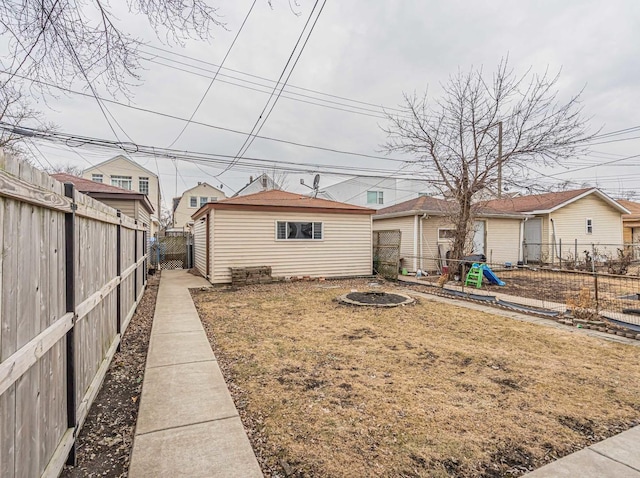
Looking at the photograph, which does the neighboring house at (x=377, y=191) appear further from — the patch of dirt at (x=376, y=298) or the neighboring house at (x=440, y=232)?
the patch of dirt at (x=376, y=298)

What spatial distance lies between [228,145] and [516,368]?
1337cm

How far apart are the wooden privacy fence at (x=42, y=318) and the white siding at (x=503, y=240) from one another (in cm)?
1557

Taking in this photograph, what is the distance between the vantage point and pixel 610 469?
2.08m

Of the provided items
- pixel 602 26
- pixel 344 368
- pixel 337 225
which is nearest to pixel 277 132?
pixel 337 225

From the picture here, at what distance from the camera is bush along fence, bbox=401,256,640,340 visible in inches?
231

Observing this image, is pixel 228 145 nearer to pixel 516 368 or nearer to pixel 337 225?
pixel 337 225

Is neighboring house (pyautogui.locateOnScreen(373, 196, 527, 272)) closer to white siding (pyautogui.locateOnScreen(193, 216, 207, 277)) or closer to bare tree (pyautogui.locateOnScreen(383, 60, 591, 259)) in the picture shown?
bare tree (pyautogui.locateOnScreen(383, 60, 591, 259))

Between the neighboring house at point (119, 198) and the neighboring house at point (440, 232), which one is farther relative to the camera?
the neighboring house at point (440, 232)

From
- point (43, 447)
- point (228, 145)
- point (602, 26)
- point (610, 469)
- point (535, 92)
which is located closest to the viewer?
point (43, 447)

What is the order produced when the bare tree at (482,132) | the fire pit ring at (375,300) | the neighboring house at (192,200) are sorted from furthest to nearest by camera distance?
1. the neighboring house at (192,200)
2. the bare tree at (482,132)
3. the fire pit ring at (375,300)

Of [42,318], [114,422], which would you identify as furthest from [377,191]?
[42,318]

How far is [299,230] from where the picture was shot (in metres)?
11.5

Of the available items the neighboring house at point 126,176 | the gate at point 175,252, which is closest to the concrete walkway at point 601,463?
the gate at point 175,252

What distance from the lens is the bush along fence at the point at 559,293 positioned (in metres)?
5.86
